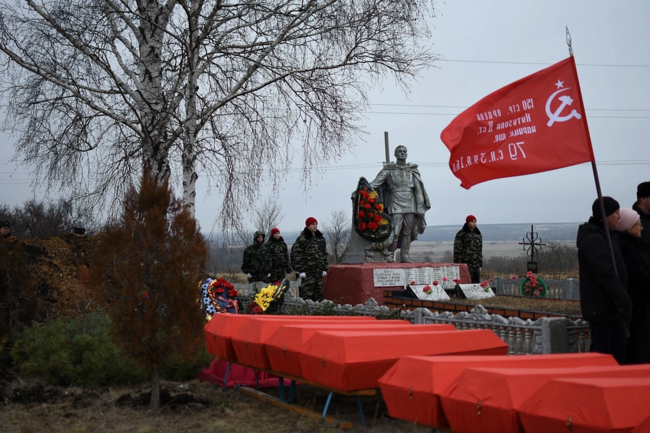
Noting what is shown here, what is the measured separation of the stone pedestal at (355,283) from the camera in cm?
1196

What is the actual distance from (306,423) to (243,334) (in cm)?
130

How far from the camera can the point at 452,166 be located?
6637 mm

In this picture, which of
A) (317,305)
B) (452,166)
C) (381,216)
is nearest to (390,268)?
(381,216)

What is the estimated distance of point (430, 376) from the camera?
381 cm

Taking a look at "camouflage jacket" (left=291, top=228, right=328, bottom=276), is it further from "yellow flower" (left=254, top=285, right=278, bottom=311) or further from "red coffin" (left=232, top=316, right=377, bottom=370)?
"red coffin" (left=232, top=316, right=377, bottom=370)

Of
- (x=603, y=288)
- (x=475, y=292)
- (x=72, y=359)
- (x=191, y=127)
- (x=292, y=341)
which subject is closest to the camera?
(x=603, y=288)

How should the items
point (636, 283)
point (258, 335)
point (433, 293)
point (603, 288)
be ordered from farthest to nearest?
point (433, 293) → point (258, 335) → point (636, 283) → point (603, 288)

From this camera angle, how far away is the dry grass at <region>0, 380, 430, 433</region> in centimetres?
532

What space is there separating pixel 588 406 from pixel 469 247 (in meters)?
11.4

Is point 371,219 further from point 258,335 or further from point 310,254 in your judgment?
point 258,335

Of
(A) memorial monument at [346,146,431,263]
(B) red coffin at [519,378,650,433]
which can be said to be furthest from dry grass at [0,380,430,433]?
(A) memorial monument at [346,146,431,263]

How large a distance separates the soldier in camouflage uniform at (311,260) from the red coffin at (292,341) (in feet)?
21.4

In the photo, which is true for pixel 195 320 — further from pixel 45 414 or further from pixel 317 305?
pixel 317 305

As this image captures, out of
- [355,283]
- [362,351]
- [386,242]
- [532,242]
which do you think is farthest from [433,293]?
[532,242]
